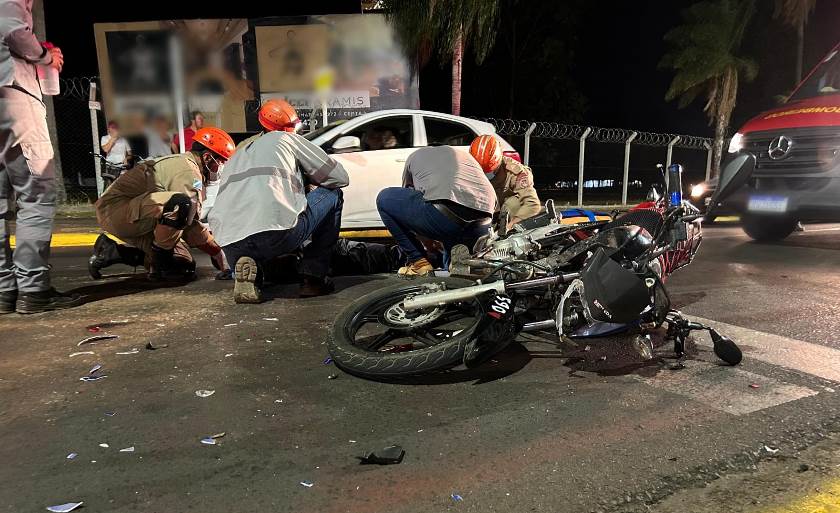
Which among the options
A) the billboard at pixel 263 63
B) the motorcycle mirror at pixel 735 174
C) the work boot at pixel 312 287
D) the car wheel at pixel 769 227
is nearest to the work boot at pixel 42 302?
the work boot at pixel 312 287

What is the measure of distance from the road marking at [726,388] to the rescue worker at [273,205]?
2541 mm

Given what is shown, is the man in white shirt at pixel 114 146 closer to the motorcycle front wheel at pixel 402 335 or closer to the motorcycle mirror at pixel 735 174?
the motorcycle front wheel at pixel 402 335

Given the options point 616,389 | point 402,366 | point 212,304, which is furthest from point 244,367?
point 616,389

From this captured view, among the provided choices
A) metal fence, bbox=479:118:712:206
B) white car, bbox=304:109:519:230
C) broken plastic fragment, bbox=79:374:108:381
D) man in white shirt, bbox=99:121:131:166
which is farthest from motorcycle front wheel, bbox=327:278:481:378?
metal fence, bbox=479:118:712:206

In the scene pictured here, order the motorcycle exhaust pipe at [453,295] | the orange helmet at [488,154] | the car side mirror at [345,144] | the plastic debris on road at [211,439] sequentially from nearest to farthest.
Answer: the plastic debris on road at [211,439] < the motorcycle exhaust pipe at [453,295] < the orange helmet at [488,154] < the car side mirror at [345,144]

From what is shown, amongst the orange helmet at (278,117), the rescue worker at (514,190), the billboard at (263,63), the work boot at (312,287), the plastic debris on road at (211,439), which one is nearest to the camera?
the plastic debris on road at (211,439)

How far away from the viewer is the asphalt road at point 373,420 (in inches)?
69.4

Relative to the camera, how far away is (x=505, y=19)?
81.2ft

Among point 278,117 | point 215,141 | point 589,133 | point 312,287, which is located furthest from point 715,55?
point 312,287

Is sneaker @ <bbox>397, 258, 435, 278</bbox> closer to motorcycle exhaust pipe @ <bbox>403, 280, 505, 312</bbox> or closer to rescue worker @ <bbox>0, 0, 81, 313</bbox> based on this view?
motorcycle exhaust pipe @ <bbox>403, 280, 505, 312</bbox>

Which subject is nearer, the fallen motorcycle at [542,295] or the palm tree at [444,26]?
the fallen motorcycle at [542,295]

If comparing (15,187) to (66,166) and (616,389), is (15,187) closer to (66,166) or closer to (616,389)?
(616,389)

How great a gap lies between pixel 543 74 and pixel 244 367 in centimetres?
2448

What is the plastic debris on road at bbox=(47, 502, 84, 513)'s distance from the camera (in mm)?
1645
